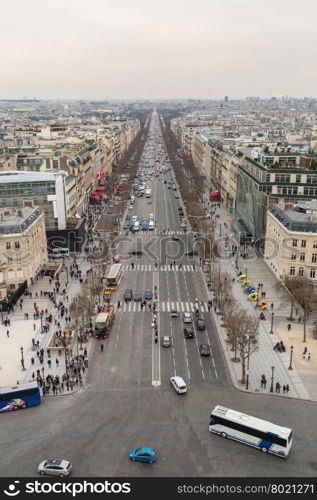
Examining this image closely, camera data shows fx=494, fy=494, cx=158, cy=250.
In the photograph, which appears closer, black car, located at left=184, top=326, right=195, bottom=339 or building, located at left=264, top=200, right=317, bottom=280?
black car, located at left=184, top=326, right=195, bottom=339

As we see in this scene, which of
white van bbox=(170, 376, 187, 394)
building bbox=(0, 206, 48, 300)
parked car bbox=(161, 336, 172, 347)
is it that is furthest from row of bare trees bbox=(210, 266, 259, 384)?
building bbox=(0, 206, 48, 300)

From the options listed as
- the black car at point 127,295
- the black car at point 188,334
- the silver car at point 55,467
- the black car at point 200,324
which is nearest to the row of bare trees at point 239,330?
the black car at point 200,324

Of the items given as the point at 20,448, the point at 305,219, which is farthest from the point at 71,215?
the point at 20,448

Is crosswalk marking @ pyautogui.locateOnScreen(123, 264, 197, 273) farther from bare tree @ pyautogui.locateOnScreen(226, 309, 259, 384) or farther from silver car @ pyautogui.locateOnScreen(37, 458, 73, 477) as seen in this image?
silver car @ pyautogui.locateOnScreen(37, 458, 73, 477)

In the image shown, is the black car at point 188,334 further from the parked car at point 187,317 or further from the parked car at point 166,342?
the parked car at point 187,317

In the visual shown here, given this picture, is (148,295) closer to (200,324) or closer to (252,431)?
(200,324)

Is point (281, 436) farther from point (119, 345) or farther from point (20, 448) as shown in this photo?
point (119, 345)
